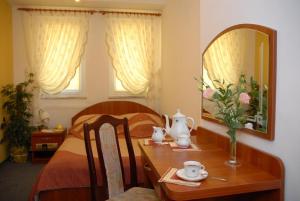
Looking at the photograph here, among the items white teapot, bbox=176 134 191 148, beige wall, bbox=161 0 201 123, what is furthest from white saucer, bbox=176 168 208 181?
beige wall, bbox=161 0 201 123

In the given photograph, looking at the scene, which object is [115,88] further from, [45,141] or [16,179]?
[16,179]

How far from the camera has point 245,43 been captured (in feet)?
5.59

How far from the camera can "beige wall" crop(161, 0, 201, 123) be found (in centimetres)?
284

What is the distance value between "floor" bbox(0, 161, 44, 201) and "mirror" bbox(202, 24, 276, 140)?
2331 millimetres

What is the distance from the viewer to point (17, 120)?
3.94 metres

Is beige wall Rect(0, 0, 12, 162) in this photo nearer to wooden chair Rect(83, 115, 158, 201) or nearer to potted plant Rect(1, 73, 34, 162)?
potted plant Rect(1, 73, 34, 162)

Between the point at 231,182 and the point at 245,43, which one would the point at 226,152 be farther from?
the point at 245,43

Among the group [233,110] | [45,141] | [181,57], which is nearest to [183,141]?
[233,110]

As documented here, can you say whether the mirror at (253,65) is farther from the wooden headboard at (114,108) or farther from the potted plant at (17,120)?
the potted plant at (17,120)

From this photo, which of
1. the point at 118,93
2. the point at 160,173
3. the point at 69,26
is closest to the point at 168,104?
the point at 118,93

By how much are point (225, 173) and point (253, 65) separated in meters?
0.68

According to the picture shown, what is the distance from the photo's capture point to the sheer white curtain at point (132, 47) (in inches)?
170

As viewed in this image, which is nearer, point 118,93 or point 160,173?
point 160,173

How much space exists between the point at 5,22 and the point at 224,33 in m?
3.43
